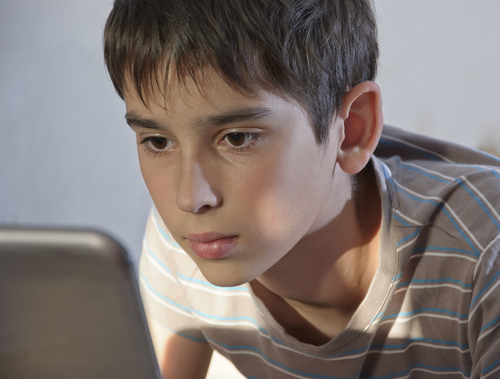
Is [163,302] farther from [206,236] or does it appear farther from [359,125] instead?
[359,125]

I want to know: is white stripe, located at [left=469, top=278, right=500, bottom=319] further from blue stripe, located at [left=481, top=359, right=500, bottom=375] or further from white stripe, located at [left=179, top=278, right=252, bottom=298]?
white stripe, located at [left=179, top=278, right=252, bottom=298]

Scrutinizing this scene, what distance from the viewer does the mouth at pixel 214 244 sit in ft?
2.30

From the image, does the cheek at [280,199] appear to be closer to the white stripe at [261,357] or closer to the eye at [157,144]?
the eye at [157,144]

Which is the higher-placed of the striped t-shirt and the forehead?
the forehead

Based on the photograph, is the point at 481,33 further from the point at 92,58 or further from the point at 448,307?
the point at 92,58

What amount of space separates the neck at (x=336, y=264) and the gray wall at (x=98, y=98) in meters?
1.10

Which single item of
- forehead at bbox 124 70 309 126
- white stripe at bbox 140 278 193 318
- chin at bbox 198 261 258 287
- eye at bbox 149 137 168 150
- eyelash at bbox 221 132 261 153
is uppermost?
forehead at bbox 124 70 309 126

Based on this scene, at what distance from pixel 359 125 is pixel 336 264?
26 cm

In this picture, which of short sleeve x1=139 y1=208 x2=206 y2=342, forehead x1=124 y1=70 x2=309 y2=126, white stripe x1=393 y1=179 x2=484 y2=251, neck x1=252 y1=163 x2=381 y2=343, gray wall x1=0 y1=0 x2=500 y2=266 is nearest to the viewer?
forehead x1=124 y1=70 x2=309 y2=126

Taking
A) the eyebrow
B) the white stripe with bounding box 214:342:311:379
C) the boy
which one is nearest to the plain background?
the boy

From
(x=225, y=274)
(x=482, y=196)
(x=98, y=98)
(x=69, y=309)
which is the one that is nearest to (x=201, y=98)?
(x=225, y=274)

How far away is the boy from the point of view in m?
0.67

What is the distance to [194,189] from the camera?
0.66 m

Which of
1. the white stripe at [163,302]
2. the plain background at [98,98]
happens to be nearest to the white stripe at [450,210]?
the white stripe at [163,302]
